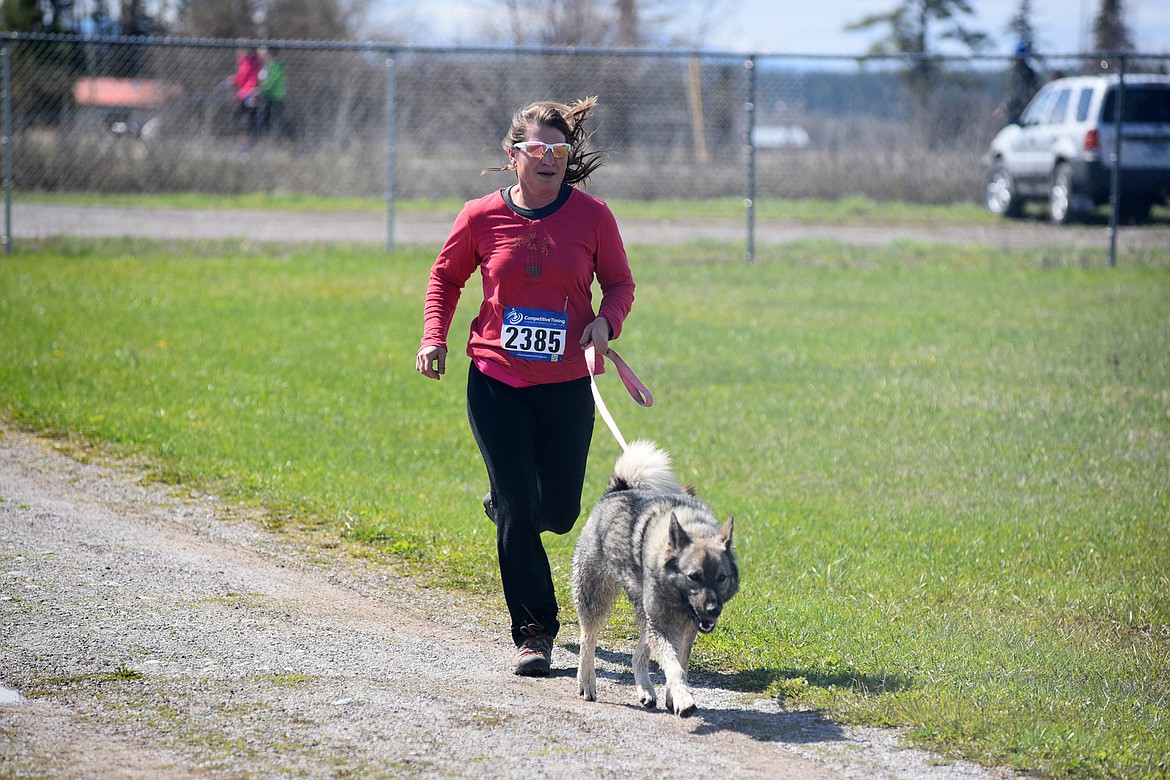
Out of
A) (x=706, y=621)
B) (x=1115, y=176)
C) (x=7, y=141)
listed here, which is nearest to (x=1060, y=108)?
(x=1115, y=176)

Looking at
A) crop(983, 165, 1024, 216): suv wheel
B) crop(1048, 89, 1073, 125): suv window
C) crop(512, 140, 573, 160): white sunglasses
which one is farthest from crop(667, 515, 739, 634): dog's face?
crop(983, 165, 1024, 216): suv wheel

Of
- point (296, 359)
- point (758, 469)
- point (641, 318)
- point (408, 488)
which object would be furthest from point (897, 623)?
point (641, 318)

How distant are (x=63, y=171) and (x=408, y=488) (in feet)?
47.2

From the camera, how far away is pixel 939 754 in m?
4.50

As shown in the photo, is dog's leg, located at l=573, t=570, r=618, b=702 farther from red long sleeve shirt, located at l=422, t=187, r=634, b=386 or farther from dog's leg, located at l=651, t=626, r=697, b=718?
red long sleeve shirt, located at l=422, t=187, r=634, b=386

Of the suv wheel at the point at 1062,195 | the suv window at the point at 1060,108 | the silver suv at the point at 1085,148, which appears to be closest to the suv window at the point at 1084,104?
the silver suv at the point at 1085,148

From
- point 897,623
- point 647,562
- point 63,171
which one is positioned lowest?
point 897,623

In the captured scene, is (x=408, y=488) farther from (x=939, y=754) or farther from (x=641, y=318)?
(x=641, y=318)

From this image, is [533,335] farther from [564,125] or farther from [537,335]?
[564,125]

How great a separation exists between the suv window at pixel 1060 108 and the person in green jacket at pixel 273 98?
533 inches

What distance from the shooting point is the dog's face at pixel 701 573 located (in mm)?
4520

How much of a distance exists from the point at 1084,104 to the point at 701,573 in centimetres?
1905

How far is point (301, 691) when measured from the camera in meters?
4.85

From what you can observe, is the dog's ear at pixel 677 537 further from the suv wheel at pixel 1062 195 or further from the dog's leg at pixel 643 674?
the suv wheel at pixel 1062 195
